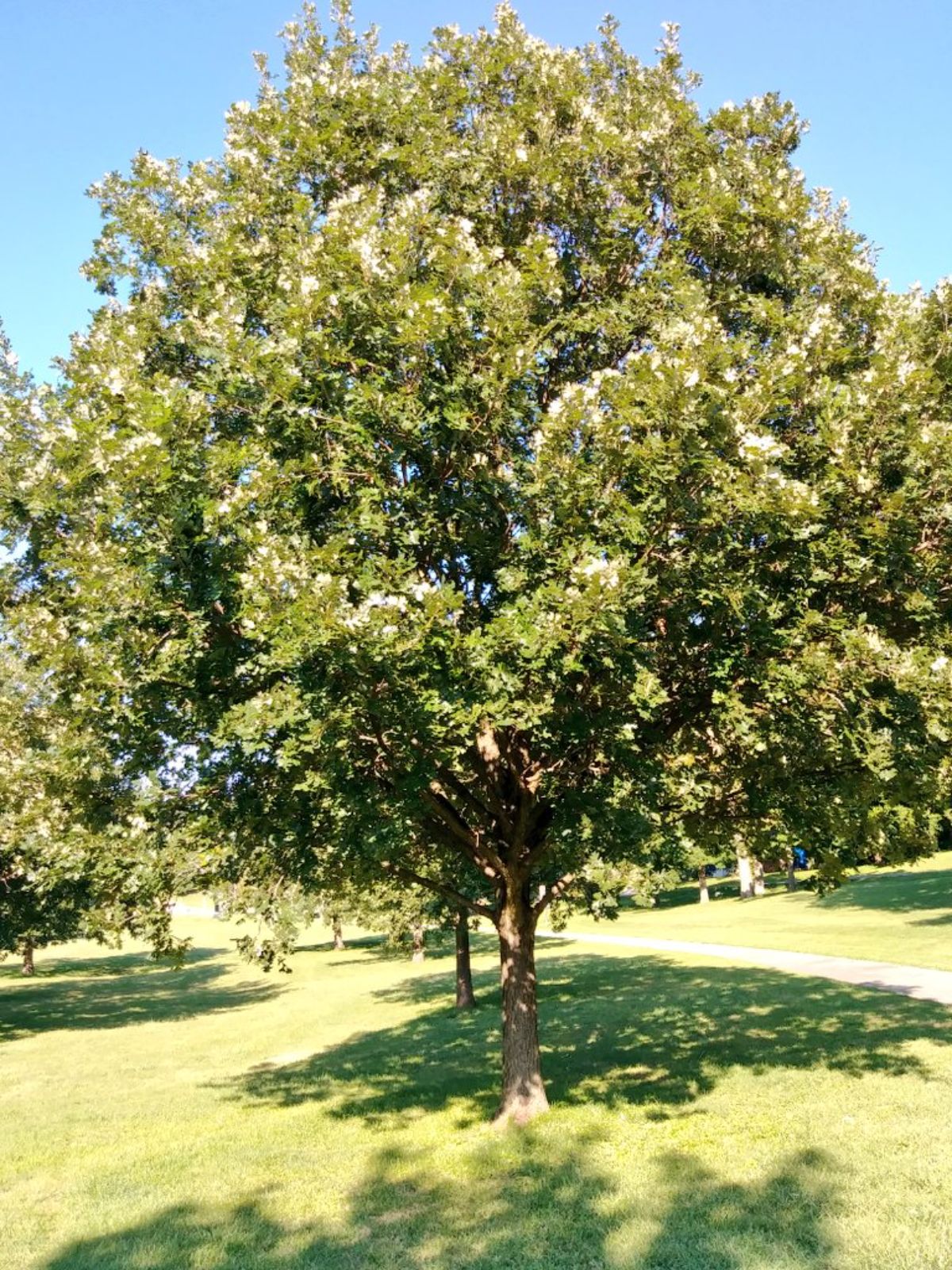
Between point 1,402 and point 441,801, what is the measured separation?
827 centimetres

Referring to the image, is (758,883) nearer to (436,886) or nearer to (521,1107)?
(521,1107)

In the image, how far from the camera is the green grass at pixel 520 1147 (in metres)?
7.55

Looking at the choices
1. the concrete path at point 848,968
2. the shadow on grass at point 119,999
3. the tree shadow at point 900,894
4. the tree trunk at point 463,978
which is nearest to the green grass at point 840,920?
the tree shadow at point 900,894

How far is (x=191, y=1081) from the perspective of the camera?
18797 mm

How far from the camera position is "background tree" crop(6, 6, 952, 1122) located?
8195 mm

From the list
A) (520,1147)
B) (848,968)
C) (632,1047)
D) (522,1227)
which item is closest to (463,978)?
(632,1047)

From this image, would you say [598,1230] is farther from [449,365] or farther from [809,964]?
[809,964]

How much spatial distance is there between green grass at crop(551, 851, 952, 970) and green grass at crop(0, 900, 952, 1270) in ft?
20.9

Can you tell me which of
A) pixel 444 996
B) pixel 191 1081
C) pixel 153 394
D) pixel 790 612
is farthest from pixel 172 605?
pixel 444 996

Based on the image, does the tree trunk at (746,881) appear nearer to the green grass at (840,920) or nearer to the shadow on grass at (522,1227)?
the green grass at (840,920)

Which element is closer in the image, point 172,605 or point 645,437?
point 645,437

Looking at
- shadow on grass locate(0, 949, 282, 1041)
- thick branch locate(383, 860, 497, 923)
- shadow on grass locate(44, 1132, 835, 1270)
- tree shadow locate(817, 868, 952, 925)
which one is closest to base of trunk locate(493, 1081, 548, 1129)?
shadow on grass locate(44, 1132, 835, 1270)

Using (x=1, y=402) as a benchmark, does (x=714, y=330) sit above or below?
below

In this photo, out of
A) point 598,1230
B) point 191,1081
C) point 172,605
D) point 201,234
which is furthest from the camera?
point 191,1081
